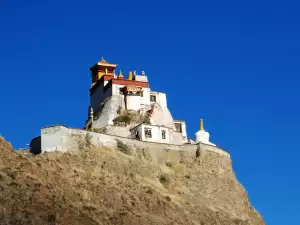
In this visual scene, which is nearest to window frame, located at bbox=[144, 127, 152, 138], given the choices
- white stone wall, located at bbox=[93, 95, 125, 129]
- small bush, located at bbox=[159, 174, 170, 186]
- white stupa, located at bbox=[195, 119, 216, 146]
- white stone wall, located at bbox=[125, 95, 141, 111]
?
white stone wall, located at bbox=[93, 95, 125, 129]

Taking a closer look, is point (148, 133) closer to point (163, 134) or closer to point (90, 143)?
point (163, 134)

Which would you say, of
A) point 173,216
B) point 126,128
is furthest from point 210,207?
point 126,128

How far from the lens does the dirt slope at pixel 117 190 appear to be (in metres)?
58.1

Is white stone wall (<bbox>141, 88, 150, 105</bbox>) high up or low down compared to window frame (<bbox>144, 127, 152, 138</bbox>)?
up

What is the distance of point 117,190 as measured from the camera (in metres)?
66.1

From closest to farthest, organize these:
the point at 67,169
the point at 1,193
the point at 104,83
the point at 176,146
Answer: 1. the point at 1,193
2. the point at 67,169
3. the point at 176,146
4. the point at 104,83

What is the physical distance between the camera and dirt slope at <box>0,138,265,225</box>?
5806 centimetres

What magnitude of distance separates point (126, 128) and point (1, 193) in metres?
22.9

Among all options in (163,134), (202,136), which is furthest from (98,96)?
(202,136)

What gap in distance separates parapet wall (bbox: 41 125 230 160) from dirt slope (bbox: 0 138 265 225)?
86 cm

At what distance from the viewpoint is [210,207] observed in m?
72.4

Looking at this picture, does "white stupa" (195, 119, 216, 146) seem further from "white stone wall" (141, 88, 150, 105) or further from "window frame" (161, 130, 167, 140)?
"white stone wall" (141, 88, 150, 105)

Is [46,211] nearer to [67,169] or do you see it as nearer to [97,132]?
[67,169]

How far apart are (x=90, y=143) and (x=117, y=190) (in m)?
6.27
